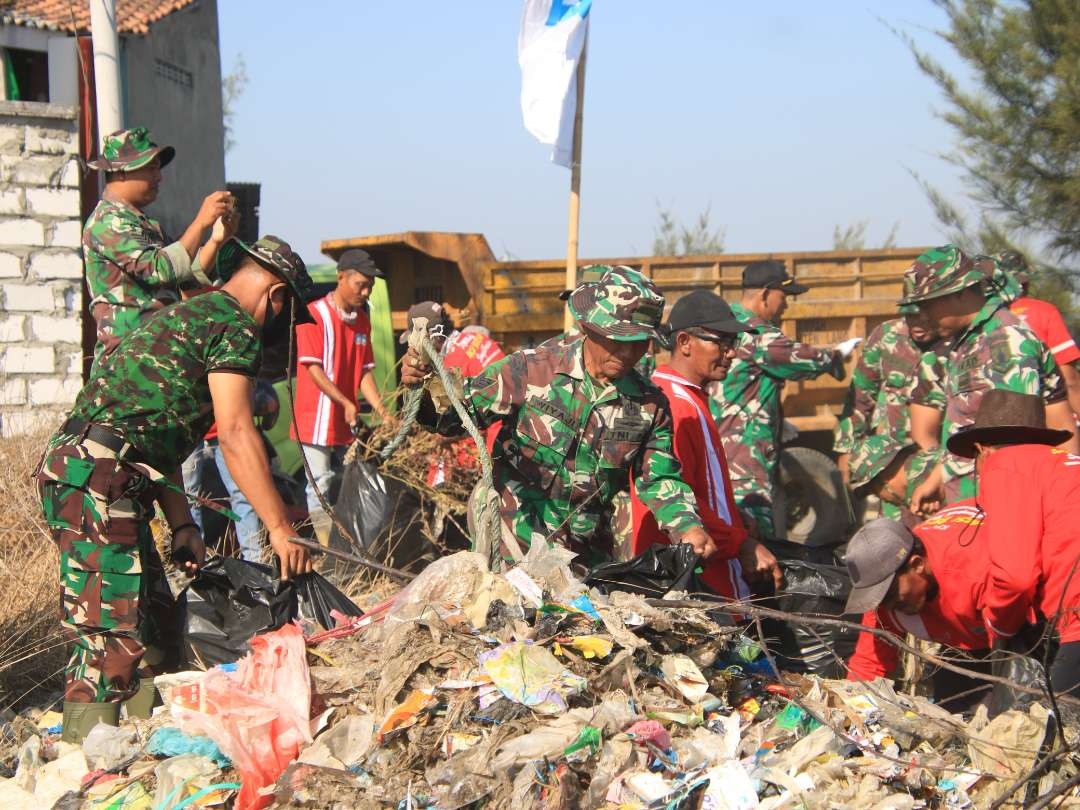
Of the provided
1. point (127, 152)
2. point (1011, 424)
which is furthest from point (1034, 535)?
point (127, 152)

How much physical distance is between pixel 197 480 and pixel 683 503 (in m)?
3.12

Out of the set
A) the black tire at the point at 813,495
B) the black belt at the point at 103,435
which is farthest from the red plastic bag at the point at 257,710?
the black tire at the point at 813,495

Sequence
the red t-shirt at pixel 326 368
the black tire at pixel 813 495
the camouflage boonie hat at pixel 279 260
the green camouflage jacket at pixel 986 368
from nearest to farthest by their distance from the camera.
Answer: the camouflage boonie hat at pixel 279 260, the green camouflage jacket at pixel 986 368, the red t-shirt at pixel 326 368, the black tire at pixel 813 495

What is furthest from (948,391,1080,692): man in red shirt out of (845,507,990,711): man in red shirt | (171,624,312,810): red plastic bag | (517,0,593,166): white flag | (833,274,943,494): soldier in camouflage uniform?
(517,0,593,166): white flag

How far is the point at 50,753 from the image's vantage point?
3.53 meters

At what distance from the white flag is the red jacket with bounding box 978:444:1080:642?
4591 mm

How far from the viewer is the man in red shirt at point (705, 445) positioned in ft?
13.8

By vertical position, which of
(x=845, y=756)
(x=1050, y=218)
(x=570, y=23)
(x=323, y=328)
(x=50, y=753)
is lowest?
(x=50, y=753)

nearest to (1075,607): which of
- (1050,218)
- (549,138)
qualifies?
(549,138)

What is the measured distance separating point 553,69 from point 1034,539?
5039mm

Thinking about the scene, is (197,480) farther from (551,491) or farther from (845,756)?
(845,756)

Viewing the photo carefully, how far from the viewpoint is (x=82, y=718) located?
11.8 ft

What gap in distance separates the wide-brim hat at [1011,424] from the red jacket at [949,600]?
26 centimetres

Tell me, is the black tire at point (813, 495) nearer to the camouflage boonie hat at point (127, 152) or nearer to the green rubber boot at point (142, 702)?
the camouflage boonie hat at point (127, 152)
